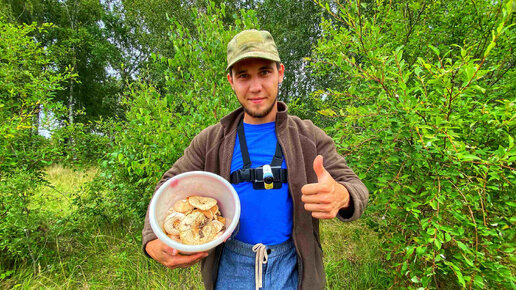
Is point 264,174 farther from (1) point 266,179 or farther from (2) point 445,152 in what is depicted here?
(2) point 445,152

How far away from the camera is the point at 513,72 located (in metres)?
1.62

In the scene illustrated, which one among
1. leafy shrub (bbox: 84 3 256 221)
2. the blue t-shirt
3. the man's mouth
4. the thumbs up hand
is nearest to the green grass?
leafy shrub (bbox: 84 3 256 221)

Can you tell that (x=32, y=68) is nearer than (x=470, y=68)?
No

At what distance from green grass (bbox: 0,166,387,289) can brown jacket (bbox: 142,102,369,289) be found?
143 cm

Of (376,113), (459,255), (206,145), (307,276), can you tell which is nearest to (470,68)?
(376,113)

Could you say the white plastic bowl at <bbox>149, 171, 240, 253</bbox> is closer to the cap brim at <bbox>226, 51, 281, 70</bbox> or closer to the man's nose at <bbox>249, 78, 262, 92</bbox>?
the man's nose at <bbox>249, 78, 262, 92</bbox>

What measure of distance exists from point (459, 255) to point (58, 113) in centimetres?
464

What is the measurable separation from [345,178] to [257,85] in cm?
72

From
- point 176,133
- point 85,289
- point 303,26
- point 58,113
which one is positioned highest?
point 303,26

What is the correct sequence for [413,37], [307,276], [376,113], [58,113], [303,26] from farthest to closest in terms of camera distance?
[303,26]
[58,113]
[413,37]
[376,113]
[307,276]

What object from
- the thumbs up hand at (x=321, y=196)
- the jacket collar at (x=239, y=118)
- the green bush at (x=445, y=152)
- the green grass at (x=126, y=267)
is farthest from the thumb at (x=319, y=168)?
the green grass at (x=126, y=267)

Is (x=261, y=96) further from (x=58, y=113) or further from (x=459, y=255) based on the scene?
(x=58, y=113)

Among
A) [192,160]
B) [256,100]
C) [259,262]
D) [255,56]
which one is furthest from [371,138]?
[192,160]

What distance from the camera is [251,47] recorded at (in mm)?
1269
